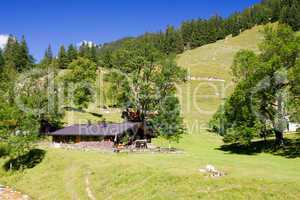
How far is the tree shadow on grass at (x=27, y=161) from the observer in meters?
56.5

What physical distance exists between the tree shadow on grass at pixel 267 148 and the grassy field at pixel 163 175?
0.36m

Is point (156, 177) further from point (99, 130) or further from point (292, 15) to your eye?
point (292, 15)

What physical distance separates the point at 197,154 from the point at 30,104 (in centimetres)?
3277

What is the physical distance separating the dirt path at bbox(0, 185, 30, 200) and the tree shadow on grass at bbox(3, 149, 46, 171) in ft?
22.2

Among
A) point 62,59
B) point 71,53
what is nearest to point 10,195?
point 62,59

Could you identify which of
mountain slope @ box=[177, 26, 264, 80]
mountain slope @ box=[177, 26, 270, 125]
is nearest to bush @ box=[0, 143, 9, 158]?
mountain slope @ box=[177, 26, 270, 125]

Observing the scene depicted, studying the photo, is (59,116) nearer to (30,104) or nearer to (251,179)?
(30,104)

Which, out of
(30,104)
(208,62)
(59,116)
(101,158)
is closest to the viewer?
(101,158)

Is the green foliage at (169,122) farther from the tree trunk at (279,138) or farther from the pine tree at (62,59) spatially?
the pine tree at (62,59)

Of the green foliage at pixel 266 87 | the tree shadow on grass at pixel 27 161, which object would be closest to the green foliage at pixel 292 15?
the green foliage at pixel 266 87

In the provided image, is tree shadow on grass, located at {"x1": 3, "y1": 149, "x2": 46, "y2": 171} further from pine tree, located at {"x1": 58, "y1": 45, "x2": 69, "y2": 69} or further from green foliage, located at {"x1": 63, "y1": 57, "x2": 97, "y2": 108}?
pine tree, located at {"x1": 58, "y1": 45, "x2": 69, "y2": 69}

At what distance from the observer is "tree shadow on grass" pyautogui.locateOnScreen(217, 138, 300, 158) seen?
174 ft

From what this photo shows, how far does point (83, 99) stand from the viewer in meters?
88.7

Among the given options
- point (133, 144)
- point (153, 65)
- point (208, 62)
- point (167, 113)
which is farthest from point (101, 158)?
point (208, 62)
